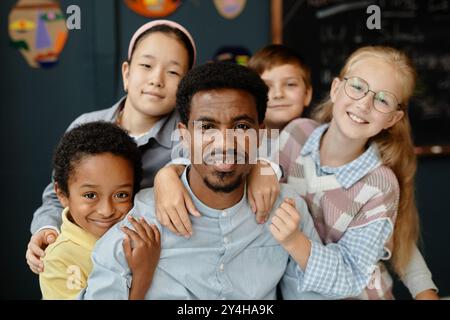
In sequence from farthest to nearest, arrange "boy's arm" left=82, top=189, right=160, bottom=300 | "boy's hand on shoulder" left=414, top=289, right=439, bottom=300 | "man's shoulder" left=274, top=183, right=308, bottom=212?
"boy's hand on shoulder" left=414, top=289, right=439, bottom=300 → "man's shoulder" left=274, top=183, right=308, bottom=212 → "boy's arm" left=82, top=189, right=160, bottom=300

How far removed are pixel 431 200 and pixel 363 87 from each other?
0.83 meters

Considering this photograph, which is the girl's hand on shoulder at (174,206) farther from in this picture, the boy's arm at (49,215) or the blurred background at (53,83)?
the blurred background at (53,83)

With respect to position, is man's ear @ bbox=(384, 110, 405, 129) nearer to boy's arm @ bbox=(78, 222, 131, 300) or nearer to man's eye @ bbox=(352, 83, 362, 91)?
man's eye @ bbox=(352, 83, 362, 91)

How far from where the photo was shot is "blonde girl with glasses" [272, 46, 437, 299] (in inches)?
31.5

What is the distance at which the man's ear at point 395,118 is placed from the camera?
88cm

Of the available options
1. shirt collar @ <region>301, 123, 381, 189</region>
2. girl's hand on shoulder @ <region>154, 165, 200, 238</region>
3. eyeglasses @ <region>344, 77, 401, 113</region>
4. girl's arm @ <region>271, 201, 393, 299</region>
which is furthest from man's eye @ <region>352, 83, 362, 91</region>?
girl's hand on shoulder @ <region>154, 165, 200, 238</region>

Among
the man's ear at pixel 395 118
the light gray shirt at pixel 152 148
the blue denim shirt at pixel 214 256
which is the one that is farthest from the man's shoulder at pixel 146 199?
the man's ear at pixel 395 118

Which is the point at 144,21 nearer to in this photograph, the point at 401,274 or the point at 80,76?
the point at 80,76

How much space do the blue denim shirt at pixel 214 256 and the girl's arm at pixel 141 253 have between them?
0.04 ft

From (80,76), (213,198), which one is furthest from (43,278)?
(80,76)

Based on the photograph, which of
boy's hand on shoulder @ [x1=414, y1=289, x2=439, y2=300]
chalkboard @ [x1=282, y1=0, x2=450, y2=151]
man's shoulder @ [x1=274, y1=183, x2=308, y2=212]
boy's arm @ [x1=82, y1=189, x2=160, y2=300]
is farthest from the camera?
chalkboard @ [x1=282, y1=0, x2=450, y2=151]

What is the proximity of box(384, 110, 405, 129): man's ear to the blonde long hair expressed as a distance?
0.05ft

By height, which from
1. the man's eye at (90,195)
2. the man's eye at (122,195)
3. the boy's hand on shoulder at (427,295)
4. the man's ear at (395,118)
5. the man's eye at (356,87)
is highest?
the man's eye at (356,87)

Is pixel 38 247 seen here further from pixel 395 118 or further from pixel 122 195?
pixel 395 118
